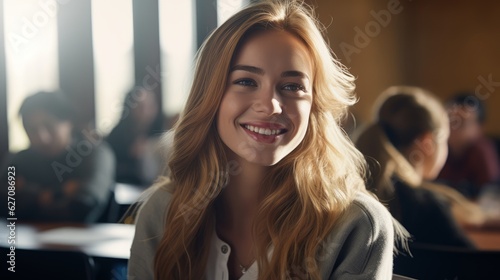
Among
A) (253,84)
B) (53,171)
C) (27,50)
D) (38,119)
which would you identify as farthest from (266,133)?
(27,50)

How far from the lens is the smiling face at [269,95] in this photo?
1247mm

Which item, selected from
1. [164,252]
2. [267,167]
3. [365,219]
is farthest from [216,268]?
[365,219]

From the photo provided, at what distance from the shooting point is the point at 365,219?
1.21 meters

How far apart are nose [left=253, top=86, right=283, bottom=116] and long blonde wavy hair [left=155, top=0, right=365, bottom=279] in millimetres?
80

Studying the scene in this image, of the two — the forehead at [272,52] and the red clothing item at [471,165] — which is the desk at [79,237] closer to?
the forehead at [272,52]

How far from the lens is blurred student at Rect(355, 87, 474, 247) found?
6.88 feet

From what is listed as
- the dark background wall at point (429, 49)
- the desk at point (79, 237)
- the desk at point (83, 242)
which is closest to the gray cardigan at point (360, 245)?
the desk at point (83, 242)

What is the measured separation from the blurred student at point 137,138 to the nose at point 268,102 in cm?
319

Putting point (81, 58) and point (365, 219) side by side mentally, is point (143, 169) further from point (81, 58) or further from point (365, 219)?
point (365, 219)

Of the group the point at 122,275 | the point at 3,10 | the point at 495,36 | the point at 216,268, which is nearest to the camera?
the point at 216,268

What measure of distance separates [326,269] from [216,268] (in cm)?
25

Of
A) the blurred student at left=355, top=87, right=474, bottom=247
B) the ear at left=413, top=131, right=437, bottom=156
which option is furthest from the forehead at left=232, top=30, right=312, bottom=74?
the ear at left=413, top=131, right=437, bottom=156

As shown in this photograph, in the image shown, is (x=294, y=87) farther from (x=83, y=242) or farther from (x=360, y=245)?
(x=83, y=242)

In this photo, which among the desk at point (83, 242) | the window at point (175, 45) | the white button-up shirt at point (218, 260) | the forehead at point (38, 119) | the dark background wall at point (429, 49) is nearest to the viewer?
the white button-up shirt at point (218, 260)
